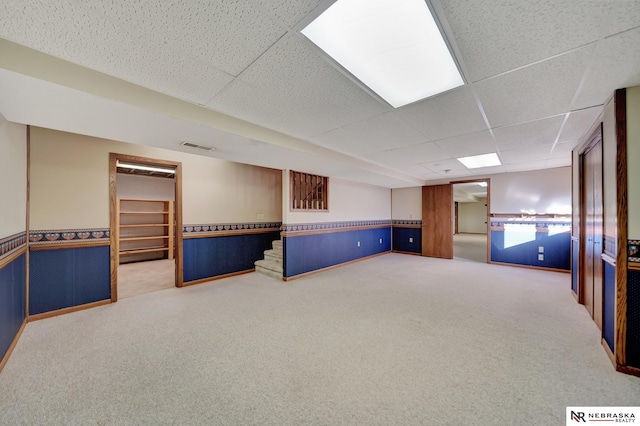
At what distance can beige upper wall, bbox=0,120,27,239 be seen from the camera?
6.63 ft

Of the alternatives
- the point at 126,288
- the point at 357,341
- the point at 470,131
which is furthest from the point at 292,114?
the point at 126,288

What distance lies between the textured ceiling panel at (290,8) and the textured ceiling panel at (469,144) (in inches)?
101

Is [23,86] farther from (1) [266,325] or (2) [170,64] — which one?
(1) [266,325]

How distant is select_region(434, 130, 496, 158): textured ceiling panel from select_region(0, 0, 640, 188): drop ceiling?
3.9 inches

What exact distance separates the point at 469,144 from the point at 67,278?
5.53m

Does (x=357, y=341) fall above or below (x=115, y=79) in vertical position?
below

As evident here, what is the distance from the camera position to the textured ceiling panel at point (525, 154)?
3537 millimetres

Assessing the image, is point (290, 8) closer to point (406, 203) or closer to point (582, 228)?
point (582, 228)

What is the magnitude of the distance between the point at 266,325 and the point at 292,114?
2.23 metres

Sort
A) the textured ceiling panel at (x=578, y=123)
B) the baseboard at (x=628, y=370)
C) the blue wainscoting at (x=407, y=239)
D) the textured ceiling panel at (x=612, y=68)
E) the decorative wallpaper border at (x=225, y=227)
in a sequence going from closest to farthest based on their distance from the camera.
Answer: the textured ceiling panel at (x=612, y=68) → the baseboard at (x=628, y=370) → the textured ceiling panel at (x=578, y=123) → the decorative wallpaper border at (x=225, y=227) → the blue wainscoting at (x=407, y=239)

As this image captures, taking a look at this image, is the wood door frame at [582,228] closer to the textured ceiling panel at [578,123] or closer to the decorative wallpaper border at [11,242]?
the textured ceiling panel at [578,123]

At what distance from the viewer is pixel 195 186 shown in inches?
164

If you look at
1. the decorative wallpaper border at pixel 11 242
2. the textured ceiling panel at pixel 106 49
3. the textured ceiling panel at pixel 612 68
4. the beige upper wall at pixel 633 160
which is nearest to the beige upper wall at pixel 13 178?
the decorative wallpaper border at pixel 11 242

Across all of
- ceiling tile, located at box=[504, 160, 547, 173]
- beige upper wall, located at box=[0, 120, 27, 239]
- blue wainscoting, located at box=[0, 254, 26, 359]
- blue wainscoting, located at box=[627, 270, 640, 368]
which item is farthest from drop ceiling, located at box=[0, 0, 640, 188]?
ceiling tile, located at box=[504, 160, 547, 173]
